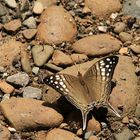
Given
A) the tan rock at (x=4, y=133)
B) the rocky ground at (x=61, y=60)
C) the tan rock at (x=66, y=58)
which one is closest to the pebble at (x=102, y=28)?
the rocky ground at (x=61, y=60)

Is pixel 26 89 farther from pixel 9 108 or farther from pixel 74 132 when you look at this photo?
pixel 74 132

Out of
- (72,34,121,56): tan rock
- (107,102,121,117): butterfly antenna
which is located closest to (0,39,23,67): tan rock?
(72,34,121,56): tan rock

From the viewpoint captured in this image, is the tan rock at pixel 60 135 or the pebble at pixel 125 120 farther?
the pebble at pixel 125 120

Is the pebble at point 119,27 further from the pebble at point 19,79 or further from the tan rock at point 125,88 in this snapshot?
the pebble at point 19,79

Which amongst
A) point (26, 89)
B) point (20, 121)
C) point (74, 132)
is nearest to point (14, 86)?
point (26, 89)

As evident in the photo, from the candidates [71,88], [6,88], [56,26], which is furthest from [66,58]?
[6,88]

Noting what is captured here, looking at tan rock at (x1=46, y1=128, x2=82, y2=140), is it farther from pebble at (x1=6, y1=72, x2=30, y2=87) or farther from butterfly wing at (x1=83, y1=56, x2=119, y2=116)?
pebble at (x1=6, y1=72, x2=30, y2=87)
